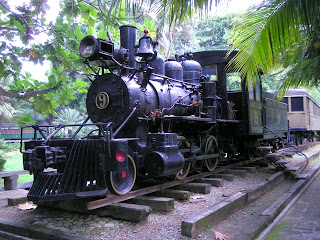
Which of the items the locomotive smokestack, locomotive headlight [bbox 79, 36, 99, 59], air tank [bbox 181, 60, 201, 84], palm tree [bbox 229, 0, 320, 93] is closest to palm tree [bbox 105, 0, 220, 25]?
palm tree [bbox 229, 0, 320, 93]

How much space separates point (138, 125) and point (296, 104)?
13.1 m

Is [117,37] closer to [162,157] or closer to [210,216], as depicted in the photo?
[162,157]

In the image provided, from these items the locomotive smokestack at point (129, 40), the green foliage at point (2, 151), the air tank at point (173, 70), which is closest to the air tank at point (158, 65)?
the air tank at point (173, 70)

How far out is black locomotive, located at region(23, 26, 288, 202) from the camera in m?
4.12

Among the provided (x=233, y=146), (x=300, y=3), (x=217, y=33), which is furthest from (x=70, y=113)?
(x=300, y=3)

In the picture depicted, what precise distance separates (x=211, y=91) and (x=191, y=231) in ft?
13.0

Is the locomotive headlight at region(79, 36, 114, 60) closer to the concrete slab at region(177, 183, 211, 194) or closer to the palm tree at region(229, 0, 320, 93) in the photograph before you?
the palm tree at region(229, 0, 320, 93)

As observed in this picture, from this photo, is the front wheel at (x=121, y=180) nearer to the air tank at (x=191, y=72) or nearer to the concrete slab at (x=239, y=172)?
the concrete slab at (x=239, y=172)

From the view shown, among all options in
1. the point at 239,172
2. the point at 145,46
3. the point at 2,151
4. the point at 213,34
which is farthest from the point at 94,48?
the point at 213,34

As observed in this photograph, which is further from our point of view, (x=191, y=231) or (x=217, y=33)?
(x=217, y=33)

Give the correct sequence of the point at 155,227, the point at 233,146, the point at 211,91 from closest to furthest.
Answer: the point at 155,227
the point at 211,91
the point at 233,146

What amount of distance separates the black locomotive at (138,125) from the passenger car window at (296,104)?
804 cm

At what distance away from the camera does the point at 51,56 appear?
20.3ft

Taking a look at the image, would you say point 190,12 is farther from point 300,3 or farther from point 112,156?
point 112,156
